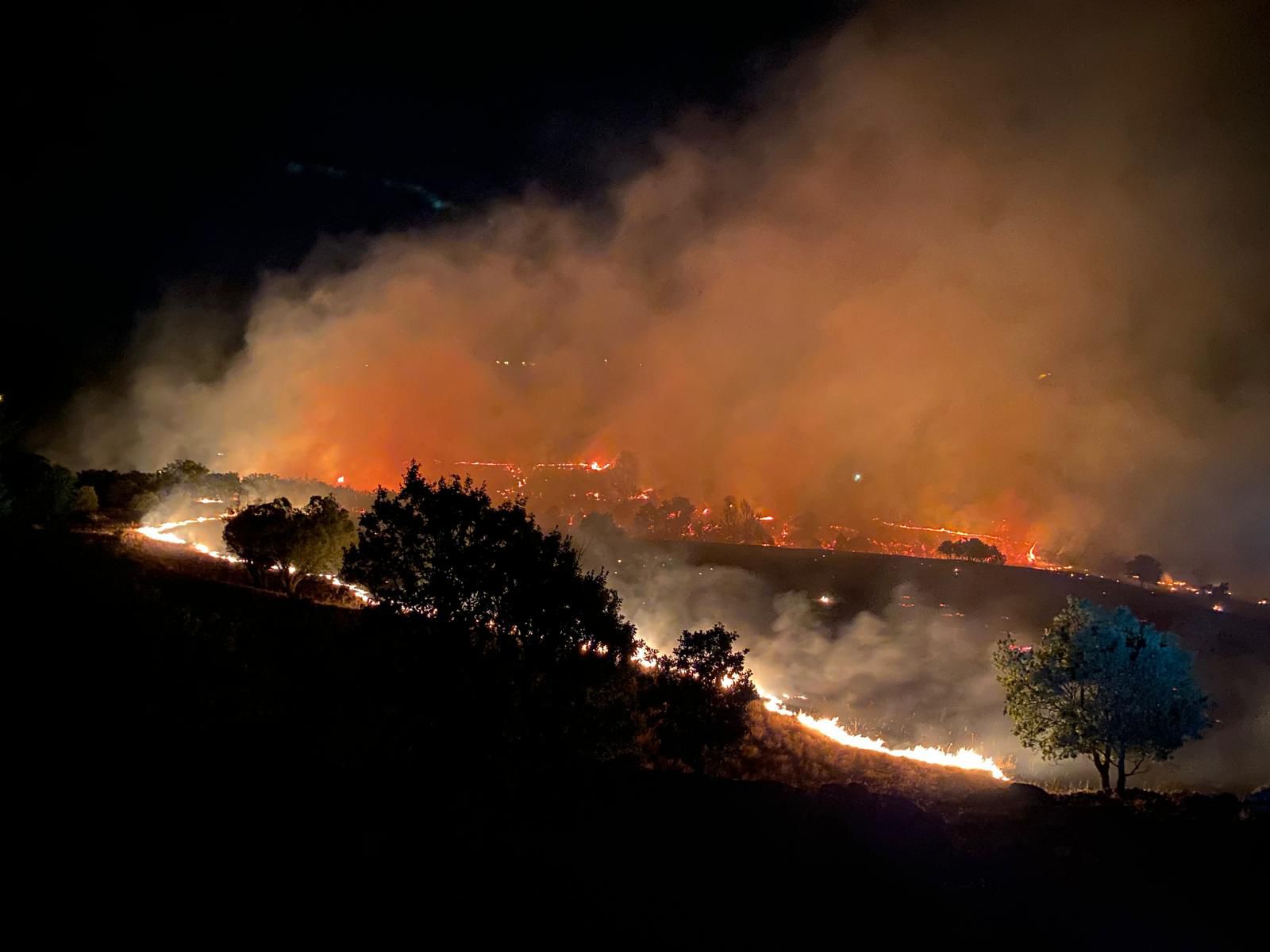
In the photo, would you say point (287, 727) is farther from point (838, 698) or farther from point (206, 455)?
point (206, 455)

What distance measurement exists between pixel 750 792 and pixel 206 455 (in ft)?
386

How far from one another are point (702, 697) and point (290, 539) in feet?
102

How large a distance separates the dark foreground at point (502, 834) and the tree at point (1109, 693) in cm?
688

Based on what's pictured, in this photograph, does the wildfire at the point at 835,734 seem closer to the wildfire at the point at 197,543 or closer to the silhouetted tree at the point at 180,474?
the wildfire at the point at 197,543

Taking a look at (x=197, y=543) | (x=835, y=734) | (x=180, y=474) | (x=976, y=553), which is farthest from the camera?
(x=976, y=553)

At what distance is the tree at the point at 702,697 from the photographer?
24094 millimetres

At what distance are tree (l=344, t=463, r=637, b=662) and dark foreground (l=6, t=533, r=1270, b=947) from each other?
101 inches

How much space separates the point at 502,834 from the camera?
44.0ft

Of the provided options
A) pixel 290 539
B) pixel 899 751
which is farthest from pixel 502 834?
pixel 899 751

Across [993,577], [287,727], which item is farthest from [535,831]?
[993,577]

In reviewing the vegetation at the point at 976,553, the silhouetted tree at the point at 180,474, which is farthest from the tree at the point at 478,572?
the vegetation at the point at 976,553

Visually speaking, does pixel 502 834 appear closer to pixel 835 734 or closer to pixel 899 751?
pixel 835 734

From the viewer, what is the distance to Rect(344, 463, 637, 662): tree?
63.3ft

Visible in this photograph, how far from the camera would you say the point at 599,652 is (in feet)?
69.4
